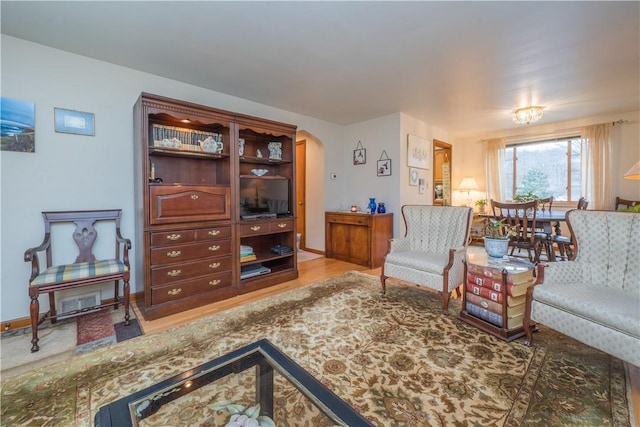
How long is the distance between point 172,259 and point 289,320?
1258mm

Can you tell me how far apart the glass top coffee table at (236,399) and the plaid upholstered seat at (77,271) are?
1.62 meters

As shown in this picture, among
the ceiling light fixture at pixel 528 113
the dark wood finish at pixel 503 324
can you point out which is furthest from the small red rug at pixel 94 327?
the ceiling light fixture at pixel 528 113

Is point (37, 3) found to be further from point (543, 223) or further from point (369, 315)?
point (543, 223)

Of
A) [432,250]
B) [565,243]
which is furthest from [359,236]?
[565,243]

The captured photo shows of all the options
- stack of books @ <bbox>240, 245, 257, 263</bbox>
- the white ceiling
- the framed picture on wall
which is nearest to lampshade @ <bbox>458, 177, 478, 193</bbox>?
the framed picture on wall

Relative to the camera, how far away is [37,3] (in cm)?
186

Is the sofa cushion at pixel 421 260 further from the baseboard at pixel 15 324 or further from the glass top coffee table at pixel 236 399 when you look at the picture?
the baseboard at pixel 15 324

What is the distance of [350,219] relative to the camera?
439 cm

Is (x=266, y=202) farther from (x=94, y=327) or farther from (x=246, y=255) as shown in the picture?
(x=94, y=327)

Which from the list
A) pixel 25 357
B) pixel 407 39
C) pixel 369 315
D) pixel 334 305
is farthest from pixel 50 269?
pixel 407 39

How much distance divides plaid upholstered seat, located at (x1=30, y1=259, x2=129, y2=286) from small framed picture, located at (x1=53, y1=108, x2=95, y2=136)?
124 centimetres

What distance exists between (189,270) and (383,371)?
6.54ft

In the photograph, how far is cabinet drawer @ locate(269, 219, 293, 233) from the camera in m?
3.36

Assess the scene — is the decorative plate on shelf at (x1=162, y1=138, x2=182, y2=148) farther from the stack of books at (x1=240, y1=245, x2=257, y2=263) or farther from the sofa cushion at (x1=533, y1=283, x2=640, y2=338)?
the sofa cushion at (x1=533, y1=283, x2=640, y2=338)
